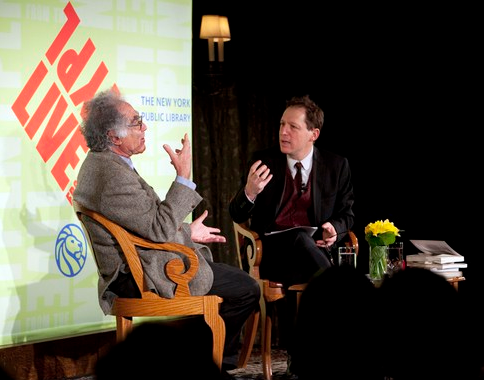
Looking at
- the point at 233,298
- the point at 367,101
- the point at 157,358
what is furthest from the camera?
the point at 367,101

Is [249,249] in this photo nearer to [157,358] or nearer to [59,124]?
[59,124]

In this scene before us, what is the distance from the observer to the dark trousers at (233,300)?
14.9 ft

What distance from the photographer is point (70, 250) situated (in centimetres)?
509

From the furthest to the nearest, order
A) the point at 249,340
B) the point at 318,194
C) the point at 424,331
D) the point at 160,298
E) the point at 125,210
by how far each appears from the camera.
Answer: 1. the point at 318,194
2. the point at 249,340
3. the point at 160,298
4. the point at 125,210
5. the point at 424,331

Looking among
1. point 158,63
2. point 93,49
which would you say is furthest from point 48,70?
point 158,63

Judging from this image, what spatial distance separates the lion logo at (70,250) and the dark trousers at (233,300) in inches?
36.3

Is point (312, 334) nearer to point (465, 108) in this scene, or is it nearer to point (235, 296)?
point (235, 296)

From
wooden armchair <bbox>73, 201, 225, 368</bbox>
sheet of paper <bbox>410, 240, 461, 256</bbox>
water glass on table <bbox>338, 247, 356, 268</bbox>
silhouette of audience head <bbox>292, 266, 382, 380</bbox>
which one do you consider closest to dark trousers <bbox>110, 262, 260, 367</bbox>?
wooden armchair <bbox>73, 201, 225, 368</bbox>

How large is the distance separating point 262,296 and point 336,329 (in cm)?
336

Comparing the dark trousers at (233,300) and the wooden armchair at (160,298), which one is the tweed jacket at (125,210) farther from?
the dark trousers at (233,300)

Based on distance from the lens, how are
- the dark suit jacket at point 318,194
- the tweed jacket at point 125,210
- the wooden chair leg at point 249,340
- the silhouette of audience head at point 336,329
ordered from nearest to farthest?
the silhouette of audience head at point 336,329
the tweed jacket at point 125,210
the wooden chair leg at point 249,340
the dark suit jacket at point 318,194

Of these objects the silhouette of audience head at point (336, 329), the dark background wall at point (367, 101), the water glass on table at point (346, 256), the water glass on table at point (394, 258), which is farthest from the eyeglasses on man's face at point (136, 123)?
the silhouette of audience head at point (336, 329)

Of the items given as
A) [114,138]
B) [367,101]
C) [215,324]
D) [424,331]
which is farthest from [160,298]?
[424,331]

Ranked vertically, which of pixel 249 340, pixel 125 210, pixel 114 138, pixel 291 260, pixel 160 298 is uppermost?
pixel 114 138
